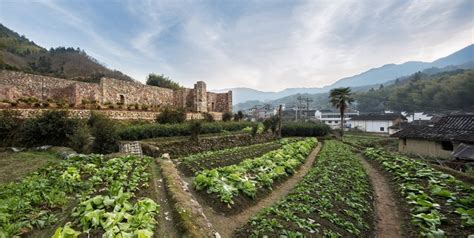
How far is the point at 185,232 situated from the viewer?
3.98 m

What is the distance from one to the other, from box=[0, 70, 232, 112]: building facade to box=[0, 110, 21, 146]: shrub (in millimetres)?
3945

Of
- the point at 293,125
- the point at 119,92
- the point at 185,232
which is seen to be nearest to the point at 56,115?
the point at 119,92

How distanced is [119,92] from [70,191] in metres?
21.3

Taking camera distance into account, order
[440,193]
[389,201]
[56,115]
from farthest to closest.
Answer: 1. [56,115]
2. [389,201]
3. [440,193]

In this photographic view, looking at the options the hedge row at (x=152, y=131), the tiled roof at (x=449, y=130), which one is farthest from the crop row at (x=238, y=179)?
the tiled roof at (x=449, y=130)

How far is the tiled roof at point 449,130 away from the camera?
16.1m

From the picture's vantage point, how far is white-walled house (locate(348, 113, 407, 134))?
49434 mm

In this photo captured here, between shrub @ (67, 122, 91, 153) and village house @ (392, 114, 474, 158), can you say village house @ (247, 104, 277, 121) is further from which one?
shrub @ (67, 122, 91, 153)

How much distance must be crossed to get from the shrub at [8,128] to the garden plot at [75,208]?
9.76 metres

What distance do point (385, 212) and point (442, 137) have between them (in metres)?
15.3

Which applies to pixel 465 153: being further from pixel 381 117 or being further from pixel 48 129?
pixel 381 117

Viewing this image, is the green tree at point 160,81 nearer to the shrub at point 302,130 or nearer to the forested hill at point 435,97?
the shrub at point 302,130

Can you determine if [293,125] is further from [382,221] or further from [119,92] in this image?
[382,221]

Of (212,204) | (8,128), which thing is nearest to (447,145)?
(212,204)
